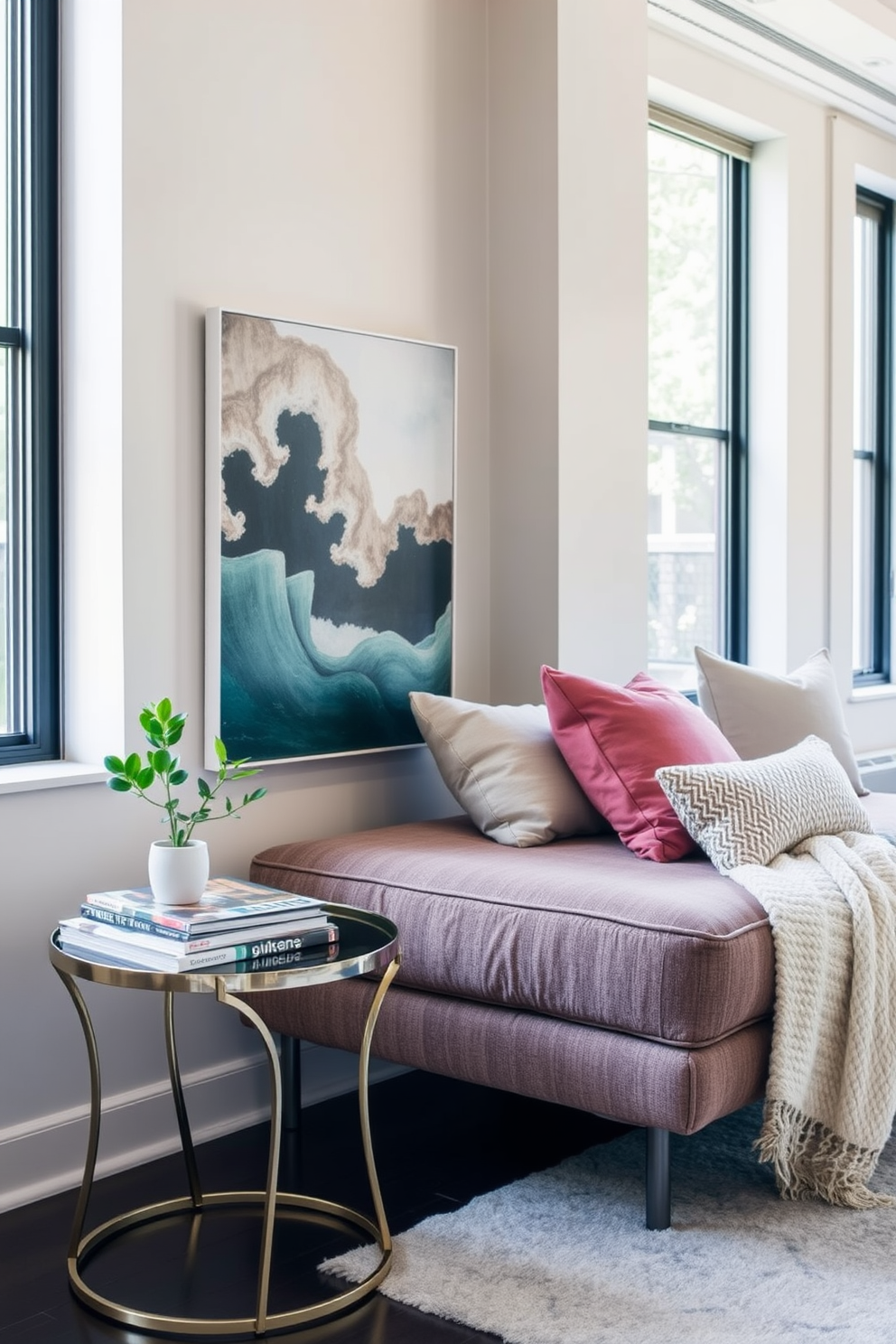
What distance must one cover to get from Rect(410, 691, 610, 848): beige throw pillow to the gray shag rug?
68 centimetres

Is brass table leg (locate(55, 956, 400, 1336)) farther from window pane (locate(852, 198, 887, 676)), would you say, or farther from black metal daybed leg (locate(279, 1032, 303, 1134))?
window pane (locate(852, 198, 887, 676))

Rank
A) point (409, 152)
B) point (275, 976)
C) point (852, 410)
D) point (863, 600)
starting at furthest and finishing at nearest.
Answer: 1. point (863, 600)
2. point (852, 410)
3. point (409, 152)
4. point (275, 976)

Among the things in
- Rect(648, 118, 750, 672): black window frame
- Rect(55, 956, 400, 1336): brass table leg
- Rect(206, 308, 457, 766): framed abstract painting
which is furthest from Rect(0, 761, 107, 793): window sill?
Rect(648, 118, 750, 672): black window frame

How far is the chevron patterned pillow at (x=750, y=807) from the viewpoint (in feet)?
8.59

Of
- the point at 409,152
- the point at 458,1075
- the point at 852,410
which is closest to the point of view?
the point at 458,1075

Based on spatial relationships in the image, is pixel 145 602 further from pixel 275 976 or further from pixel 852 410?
pixel 852 410

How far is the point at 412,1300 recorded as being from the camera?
214 cm

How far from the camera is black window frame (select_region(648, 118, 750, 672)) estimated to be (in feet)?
15.5

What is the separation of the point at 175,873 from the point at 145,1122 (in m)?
0.77

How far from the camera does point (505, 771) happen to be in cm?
297

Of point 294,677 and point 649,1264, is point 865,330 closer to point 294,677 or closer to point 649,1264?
point 294,677

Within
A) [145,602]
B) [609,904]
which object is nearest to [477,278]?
[145,602]

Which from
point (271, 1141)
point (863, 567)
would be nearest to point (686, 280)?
point (863, 567)

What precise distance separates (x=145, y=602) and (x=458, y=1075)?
107 cm
